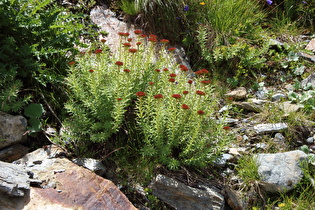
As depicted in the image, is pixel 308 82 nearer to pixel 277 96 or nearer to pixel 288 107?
pixel 277 96

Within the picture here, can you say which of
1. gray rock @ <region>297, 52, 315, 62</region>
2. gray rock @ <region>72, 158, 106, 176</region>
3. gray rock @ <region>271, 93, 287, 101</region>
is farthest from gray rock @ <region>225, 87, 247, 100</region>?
gray rock @ <region>72, 158, 106, 176</region>

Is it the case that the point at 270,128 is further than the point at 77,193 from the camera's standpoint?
Yes

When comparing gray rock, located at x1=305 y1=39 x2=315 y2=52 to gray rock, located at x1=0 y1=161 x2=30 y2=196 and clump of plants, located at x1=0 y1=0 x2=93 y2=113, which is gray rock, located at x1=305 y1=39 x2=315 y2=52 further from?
gray rock, located at x1=0 y1=161 x2=30 y2=196

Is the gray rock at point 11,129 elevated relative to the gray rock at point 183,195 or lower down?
elevated

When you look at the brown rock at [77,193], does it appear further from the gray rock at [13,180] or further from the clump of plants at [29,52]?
the clump of plants at [29,52]

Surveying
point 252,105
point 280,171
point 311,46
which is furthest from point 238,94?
point 311,46

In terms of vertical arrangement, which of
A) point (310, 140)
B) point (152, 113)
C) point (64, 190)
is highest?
point (152, 113)

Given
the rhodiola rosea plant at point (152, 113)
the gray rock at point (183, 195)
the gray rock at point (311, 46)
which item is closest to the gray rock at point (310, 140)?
the rhodiola rosea plant at point (152, 113)

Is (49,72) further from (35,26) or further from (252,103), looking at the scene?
(252,103)
